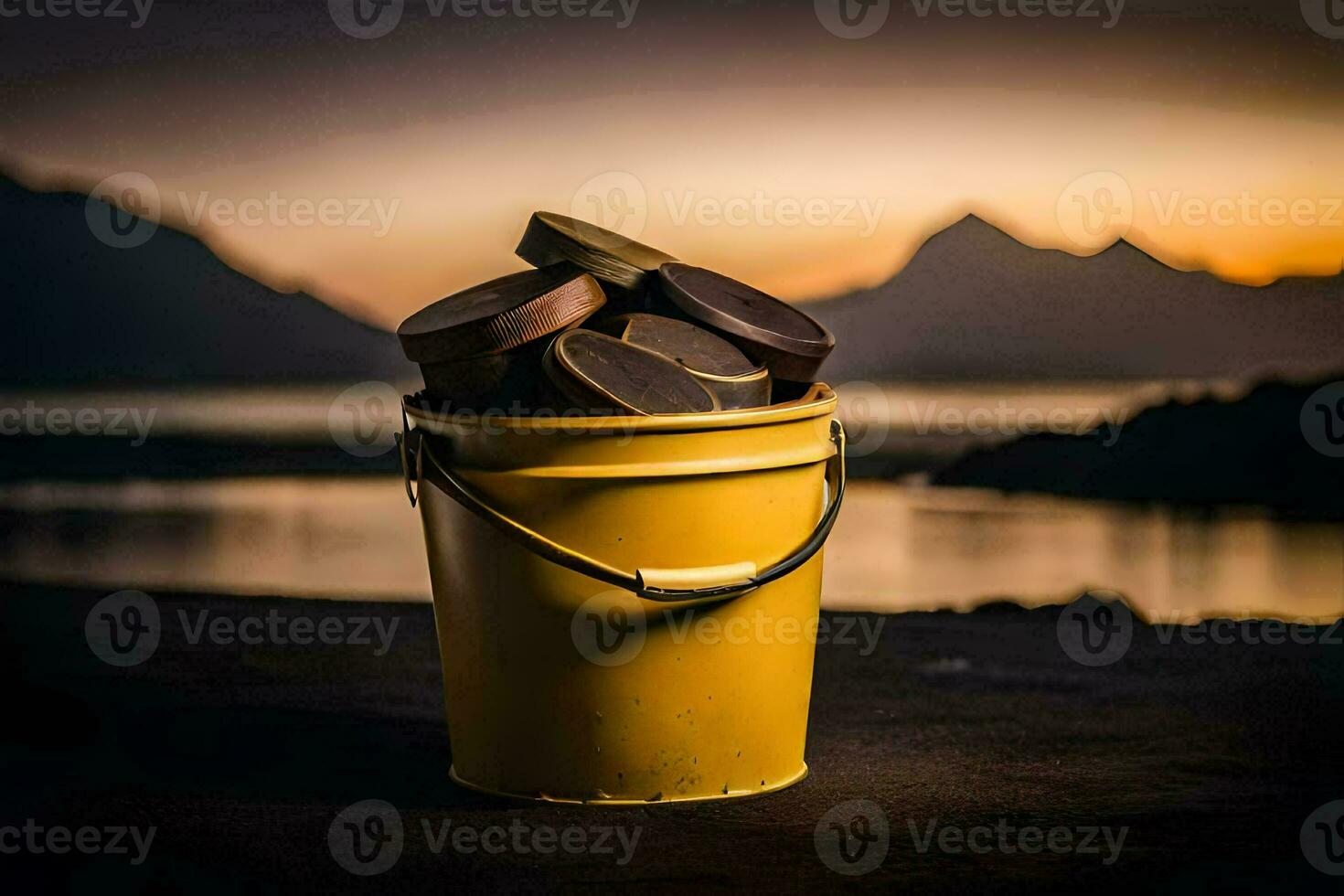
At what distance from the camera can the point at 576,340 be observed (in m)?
3.35

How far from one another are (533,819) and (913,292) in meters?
2.80

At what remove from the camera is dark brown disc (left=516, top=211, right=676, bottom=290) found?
3561 mm
